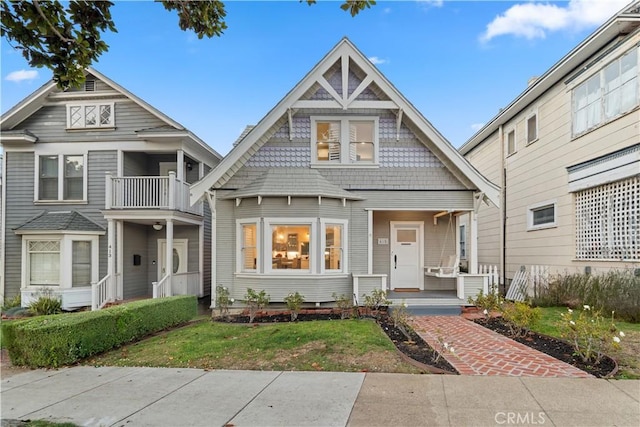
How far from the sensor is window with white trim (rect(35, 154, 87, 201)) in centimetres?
1437

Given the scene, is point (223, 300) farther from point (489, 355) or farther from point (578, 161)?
point (578, 161)

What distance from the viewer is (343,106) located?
11.2 m

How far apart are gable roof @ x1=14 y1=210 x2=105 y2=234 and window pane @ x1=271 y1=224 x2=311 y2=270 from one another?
6.99 meters

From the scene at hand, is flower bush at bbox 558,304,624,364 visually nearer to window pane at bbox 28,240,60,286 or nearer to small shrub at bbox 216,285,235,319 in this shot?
small shrub at bbox 216,285,235,319

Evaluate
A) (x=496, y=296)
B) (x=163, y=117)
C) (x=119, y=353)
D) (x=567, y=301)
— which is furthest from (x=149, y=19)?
(x=567, y=301)

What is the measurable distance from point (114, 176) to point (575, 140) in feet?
48.6

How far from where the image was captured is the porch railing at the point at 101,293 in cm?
1251

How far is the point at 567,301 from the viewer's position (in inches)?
424

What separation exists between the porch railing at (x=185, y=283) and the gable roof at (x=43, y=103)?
193 inches

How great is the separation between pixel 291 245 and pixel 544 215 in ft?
29.9

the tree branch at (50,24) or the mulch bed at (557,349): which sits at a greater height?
the tree branch at (50,24)

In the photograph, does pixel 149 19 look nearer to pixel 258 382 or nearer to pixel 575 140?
pixel 258 382

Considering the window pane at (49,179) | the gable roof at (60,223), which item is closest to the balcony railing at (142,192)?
the gable roof at (60,223)

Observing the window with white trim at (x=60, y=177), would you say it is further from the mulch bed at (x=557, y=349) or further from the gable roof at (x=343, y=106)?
the mulch bed at (x=557, y=349)
